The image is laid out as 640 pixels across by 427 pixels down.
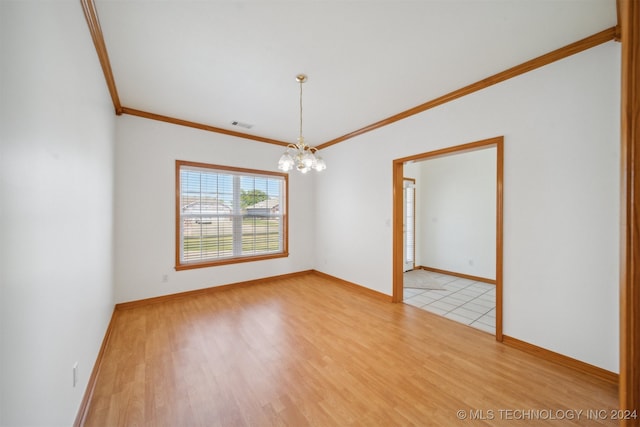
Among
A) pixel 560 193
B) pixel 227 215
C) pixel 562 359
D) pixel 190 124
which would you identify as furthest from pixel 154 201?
pixel 562 359

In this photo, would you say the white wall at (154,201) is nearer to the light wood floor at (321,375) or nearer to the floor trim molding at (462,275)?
the light wood floor at (321,375)

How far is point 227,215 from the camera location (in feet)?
14.3

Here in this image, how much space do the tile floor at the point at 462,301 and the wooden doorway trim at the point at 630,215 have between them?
98.8 inches

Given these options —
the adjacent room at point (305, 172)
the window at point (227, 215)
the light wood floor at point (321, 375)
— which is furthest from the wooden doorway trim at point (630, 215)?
the window at point (227, 215)

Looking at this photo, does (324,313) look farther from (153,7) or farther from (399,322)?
(153,7)

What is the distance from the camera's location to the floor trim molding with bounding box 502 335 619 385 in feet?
6.53

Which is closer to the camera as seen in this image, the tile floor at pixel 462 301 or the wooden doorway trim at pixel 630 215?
the wooden doorway trim at pixel 630 215

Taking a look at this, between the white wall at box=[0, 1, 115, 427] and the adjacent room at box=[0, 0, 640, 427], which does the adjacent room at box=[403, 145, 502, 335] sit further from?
the white wall at box=[0, 1, 115, 427]

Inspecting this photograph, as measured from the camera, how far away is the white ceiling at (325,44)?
5.91ft

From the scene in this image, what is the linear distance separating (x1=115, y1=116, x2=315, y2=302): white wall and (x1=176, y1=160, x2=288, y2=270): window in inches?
5.6

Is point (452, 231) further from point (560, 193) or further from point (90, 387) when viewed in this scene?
point (90, 387)

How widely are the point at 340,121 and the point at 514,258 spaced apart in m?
2.89

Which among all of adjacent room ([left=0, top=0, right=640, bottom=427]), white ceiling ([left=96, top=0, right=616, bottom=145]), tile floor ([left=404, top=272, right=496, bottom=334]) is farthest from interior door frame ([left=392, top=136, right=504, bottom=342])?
white ceiling ([left=96, top=0, right=616, bottom=145])

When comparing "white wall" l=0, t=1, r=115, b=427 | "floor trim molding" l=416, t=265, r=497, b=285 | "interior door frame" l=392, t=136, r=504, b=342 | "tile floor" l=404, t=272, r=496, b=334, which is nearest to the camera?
"white wall" l=0, t=1, r=115, b=427
